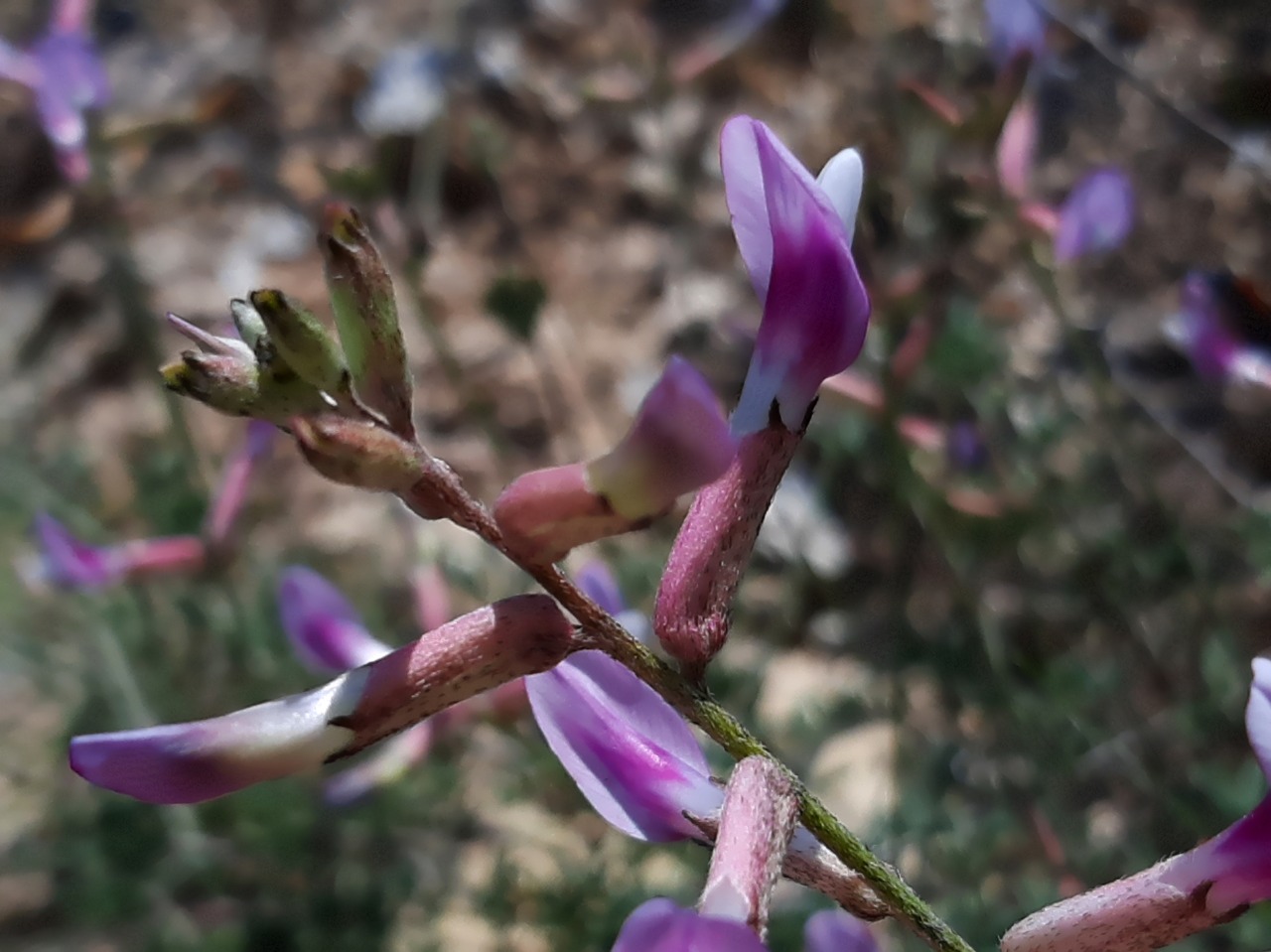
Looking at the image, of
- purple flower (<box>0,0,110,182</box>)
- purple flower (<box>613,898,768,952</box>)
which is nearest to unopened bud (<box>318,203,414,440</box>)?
purple flower (<box>613,898,768,952</box>)

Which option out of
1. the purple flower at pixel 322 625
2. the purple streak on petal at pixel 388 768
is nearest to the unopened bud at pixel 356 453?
the purple flower at pixel 322 625

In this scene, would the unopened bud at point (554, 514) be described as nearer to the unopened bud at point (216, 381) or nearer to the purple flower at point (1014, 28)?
the unopened bud at point (216, 381)

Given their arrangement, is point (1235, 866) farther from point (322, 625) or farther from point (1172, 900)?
point (322, 625)

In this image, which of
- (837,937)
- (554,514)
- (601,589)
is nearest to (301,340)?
(554,514)

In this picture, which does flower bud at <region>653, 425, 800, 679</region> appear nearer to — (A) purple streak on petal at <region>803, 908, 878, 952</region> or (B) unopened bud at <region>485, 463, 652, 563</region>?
(B) unopened bud at <region>485, 463, 652, 563</region>

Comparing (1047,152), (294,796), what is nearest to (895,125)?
(1047,152)
